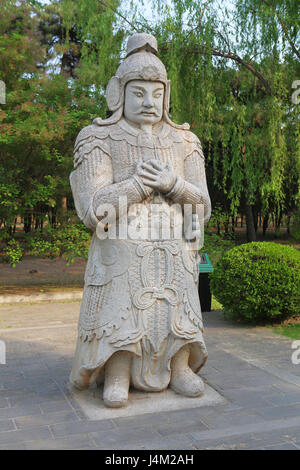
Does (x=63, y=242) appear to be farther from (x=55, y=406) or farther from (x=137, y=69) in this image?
(x=137, y=69)

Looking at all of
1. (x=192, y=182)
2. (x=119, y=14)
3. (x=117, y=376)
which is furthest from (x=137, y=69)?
(x=119, y=14)

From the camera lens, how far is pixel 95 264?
11.7 ft

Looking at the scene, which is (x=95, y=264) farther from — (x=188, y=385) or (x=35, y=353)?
(x=35, y=353)

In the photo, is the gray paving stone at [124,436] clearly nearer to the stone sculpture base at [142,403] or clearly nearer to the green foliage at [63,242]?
the stone sculpture base at [142,403]

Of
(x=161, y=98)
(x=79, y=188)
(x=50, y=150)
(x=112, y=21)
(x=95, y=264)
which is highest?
(x=112, y=21)

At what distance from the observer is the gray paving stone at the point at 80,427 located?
302 centimetres

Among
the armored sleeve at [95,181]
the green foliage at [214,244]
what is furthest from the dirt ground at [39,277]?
the armored sleeve at [95,181]

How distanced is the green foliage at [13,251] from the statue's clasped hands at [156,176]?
19.6 ft

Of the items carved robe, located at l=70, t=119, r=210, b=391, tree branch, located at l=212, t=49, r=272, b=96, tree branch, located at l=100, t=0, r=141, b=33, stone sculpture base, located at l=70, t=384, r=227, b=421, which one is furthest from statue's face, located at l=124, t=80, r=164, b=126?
tree branch, located at l=100, t=0, r=141, b=33

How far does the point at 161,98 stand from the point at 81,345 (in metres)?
2.19

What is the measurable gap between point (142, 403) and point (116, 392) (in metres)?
0.24

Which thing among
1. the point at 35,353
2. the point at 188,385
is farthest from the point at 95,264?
the point at 35,353

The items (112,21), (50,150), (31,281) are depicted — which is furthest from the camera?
(31,281)

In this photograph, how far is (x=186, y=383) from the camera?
3.56 meters
